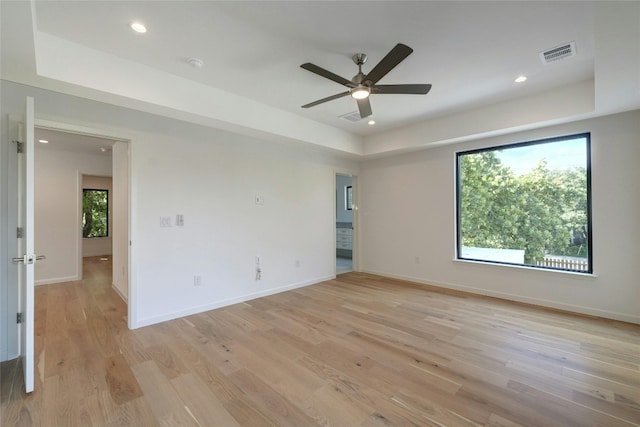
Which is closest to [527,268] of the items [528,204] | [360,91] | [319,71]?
[528,204]

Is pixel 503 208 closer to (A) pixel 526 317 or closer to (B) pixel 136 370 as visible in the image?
(A) pixel 526 317

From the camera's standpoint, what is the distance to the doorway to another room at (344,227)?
24.7ft

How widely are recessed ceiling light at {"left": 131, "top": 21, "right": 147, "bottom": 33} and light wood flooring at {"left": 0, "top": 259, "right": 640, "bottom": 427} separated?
2844 mm

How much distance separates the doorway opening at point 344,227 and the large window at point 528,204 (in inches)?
108

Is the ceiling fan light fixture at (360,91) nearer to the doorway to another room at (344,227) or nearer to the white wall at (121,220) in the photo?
the white wall at (121,220)

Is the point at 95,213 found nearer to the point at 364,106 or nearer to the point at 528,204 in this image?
the point at 364,106

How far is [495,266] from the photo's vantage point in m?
4.38

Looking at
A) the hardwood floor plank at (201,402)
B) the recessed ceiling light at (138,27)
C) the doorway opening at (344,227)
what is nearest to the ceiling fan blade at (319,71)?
the recessed ceiling light at (138,27)

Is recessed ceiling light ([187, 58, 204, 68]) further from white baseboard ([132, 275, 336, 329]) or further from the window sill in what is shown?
the window sill

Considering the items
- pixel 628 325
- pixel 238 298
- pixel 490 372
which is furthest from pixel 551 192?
pixel 238 298

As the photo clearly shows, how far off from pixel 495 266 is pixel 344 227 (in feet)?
13.3

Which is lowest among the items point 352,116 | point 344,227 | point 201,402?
point 201,402

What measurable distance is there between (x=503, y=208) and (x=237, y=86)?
14.0 feet

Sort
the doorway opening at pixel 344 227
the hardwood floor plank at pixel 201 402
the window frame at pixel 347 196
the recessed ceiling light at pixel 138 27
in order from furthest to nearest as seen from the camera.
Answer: the window frame at pixel 347 196, the doorway opening at pixel 344 227, the recessed ceiling light at pixel 138 27, the hardwood floor plank at pixel 201 402
